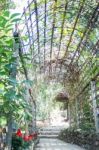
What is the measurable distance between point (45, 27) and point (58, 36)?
1.19 meters

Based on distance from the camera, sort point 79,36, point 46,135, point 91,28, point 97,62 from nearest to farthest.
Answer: point 91,28, point 79,36, point 97,62, point 46,135

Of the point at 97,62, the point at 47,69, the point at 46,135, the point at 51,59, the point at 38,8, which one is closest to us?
the point at 38,8

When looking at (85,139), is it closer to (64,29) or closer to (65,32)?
(65,32)

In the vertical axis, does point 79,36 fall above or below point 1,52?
above

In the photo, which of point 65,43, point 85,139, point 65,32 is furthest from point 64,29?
point 85,139

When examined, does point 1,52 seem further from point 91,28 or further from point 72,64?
point 72,64

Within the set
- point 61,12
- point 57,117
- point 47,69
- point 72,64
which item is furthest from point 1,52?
point 57,117

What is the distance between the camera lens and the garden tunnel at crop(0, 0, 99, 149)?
19.3 ft

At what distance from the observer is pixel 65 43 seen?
913 centimetres

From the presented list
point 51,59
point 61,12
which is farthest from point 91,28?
point 51,59

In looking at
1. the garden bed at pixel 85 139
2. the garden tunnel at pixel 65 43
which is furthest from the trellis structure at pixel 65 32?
the garden bed at pixel 85 139

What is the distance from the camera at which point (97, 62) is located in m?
9.00

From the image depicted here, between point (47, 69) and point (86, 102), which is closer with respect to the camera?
point (86, 102)

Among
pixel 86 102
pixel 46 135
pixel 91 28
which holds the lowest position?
pixel 46 135
